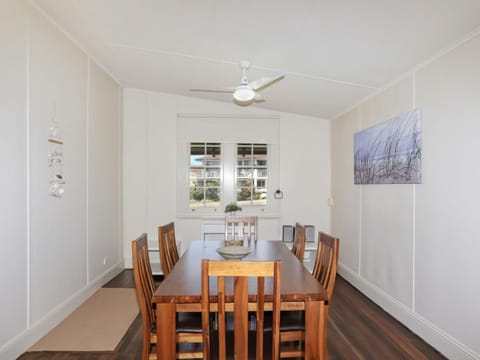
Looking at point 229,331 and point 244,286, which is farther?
point 229,331

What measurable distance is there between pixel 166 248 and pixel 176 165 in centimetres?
281

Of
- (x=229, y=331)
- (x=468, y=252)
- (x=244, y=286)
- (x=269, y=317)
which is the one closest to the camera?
(x=244, y=286)

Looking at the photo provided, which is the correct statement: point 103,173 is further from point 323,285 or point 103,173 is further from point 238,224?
point 323,285

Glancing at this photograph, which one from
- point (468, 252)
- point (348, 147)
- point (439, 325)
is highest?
point (348, 147)

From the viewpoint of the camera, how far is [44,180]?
3008 mm

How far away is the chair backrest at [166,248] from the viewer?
2660 mm

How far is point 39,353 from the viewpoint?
8.61 ft

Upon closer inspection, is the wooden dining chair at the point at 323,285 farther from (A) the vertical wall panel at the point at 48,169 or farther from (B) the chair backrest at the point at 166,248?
(A) the vertical wall panel at the point at 48,169

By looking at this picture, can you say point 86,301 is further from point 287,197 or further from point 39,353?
point 287,197

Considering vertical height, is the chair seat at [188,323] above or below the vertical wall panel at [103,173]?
below

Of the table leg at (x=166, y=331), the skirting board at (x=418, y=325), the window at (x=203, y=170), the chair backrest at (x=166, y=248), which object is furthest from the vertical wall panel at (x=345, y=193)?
the table leg at (x=166, y=331)

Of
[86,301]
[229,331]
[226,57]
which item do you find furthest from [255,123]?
[229,331]

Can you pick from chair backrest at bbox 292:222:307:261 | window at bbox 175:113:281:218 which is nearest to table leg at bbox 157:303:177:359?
chair backrest at bbox 292:222:307:261

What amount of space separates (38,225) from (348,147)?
155 inches
